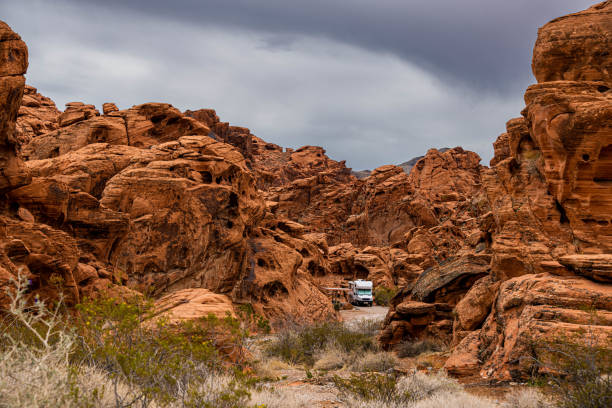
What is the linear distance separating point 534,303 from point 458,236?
40.7 metres

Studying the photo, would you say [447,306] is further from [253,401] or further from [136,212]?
[136,212]

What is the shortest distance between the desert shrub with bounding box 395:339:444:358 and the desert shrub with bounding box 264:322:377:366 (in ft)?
5.02

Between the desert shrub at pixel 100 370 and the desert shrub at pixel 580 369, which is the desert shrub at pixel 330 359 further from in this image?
the desert shrub at pixel 100 370

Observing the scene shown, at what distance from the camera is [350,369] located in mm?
13102

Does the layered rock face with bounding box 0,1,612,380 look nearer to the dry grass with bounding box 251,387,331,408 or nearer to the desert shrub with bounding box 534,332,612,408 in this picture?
the desert shrub with bounding box 534,332,612,408

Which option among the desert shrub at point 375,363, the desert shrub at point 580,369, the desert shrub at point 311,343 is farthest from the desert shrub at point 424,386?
the desert shrub at point 311,343

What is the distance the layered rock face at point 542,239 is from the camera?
947 centimetres

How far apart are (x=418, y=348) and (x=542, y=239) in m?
6.11

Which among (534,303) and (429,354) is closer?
(534,303)

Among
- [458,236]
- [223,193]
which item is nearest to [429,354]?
[223,193]

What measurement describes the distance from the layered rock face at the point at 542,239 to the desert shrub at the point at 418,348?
731 mm

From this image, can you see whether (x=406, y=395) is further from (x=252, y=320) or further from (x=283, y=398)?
(x=252, y=320)

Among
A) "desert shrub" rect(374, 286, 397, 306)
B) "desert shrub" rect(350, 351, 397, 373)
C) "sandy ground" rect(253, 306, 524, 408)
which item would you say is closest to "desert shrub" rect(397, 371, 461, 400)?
"sandy ground" rect(253, 306, 524, 408)

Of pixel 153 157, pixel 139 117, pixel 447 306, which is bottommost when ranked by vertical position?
pixel 447 306
